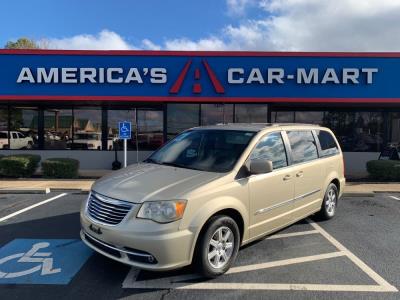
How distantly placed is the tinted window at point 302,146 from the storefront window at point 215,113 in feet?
28.1

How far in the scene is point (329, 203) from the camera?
6.95 meters

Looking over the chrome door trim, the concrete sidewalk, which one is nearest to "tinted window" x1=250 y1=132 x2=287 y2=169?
the chrome door trim

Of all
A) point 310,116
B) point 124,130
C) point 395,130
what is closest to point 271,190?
point 124,130

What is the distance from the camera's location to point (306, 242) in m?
5.71

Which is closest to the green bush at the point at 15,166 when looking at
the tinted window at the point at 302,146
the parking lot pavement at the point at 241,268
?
the parking lot pavement at the point at 241,268

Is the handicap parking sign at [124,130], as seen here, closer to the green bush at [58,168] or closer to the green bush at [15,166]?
the green bush at [58,168]

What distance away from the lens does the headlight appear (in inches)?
155

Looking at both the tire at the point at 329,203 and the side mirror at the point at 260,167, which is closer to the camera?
the side mirror at the point at 260,167

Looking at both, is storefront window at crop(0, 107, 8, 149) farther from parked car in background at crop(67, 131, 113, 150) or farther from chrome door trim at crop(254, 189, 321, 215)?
chrome door trim at crop(254, 189, 321, 215)

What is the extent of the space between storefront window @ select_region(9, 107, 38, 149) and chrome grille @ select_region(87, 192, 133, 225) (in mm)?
12587

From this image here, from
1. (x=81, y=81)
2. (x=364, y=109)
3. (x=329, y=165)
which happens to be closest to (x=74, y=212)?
(x=329, y=165)

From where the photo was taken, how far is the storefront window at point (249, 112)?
15.0m

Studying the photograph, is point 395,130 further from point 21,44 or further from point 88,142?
point 21,44

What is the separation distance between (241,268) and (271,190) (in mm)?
1115
